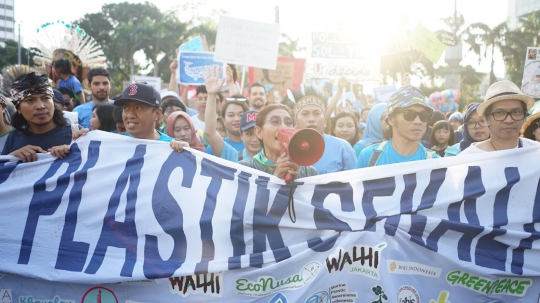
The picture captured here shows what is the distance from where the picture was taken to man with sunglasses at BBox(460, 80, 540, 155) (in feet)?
11.3

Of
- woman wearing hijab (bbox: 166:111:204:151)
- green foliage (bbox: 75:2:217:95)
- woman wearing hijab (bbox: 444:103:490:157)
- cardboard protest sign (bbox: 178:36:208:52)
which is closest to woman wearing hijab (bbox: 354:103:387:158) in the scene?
woman wearing hijab (bbox: 444:103:490:157)

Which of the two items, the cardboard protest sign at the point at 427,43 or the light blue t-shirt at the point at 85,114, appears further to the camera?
the cardboard protest sign at the point at 427,43

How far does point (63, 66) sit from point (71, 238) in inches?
153

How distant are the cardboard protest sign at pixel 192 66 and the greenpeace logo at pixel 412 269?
18.6ft

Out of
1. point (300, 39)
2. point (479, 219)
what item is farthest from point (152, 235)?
point (300, 39)

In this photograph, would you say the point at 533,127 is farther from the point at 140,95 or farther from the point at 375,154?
the point at 140,95

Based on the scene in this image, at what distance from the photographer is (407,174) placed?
3.35m

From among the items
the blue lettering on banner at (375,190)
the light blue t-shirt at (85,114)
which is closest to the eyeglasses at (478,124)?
the blue lettering on banner at (375,190)

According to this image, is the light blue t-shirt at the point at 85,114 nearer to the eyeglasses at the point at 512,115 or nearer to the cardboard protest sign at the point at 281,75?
the eyeglasses at the point at 512,115

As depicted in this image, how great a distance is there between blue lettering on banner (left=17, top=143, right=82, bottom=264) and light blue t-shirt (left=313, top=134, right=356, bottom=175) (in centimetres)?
174

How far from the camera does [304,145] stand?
282 centimetres

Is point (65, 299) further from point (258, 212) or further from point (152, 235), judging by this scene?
point (258, 212)

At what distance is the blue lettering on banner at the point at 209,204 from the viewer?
315 cm

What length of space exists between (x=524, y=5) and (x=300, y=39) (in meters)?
34.7
